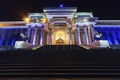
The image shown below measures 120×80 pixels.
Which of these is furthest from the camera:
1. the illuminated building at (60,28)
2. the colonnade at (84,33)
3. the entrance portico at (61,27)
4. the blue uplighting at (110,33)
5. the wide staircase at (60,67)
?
the blue uplighting at (110,33)

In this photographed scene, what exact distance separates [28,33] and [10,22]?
12.0 ft

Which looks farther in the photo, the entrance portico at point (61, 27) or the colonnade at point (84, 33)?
the entrance portico at point (61, 27)

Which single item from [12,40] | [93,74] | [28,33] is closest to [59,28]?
[28,33]

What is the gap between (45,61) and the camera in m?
8.42

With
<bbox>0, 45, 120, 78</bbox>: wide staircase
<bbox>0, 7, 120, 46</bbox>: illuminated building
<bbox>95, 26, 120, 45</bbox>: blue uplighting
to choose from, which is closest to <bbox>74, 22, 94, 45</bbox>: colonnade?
<bbox>0, 7, 120, 46</bbox>: illuminated building

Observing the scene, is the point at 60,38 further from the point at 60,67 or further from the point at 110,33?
the point at 60,67

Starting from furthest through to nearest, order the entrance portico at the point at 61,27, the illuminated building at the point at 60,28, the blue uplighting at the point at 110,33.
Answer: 1. the blue uplighting at the point at 110,33
2. the entrance portico at the point at 61,27
3. the illuminated building at the point at 60,28

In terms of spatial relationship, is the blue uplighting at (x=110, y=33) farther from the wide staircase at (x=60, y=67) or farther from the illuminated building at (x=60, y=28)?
the wide staircase at (x=60, y=67)

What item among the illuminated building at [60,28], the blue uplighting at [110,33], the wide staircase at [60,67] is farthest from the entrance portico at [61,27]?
the wide staircase at [60,67]

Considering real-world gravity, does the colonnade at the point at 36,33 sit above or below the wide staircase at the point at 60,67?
above

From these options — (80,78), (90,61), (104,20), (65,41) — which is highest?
(104,20)

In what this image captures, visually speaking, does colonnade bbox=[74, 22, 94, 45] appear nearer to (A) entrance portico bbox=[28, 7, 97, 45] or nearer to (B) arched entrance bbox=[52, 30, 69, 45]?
(A) entrance portico bbox=[28, 7, 97, 45]

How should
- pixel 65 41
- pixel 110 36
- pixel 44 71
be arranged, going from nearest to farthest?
pixel 44 71 → pixel 65 41 → pixel 110 36

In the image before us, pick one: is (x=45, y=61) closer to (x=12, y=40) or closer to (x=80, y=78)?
(x=80, y=78)
